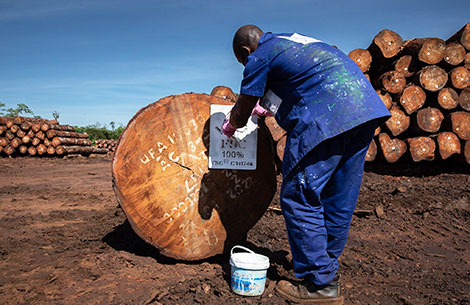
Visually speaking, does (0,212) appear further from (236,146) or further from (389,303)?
(389,303)

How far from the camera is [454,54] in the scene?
19.2ft

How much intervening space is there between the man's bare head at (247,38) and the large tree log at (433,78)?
4.46 m

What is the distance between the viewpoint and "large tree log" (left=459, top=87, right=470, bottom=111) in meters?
5.79

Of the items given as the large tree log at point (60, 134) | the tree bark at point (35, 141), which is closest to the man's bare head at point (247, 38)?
the large tree log at point (60, 134)

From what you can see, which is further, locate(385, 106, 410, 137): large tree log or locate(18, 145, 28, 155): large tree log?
locate(18, 145, 28, 155): large tree log

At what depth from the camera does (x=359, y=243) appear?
3650 mm

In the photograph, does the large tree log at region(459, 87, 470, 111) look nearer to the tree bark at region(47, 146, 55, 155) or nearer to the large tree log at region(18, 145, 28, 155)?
the tree bark at region(47, 146, 55, 155)

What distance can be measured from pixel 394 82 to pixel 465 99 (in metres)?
1.18

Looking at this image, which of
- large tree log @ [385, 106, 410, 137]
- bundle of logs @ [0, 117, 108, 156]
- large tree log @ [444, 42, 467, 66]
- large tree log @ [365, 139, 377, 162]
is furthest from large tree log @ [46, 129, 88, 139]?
large tree log @ [444, 42, 467, 66]

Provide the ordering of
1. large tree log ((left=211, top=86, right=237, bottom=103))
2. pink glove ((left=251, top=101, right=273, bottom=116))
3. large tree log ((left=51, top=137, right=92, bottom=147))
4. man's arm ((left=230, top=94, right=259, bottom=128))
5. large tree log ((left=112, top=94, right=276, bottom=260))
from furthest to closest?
large tree log ((left=51, top=137, right=92, bottom=147)), large tree log ((left=211, top=86, right=237, bottom=103)), pink glove ((left=251, top=101, right=273, bottom=116)), large tree log ((left=112, top=94, right=276, bottom=260)), man's arm ((left=230, top=94, right=259, bottom=128))

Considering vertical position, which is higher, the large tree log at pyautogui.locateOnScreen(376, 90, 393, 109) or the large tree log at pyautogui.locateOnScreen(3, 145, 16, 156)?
the large tree log at pyautogui.locateOnScreen(376, 90, 393, 109)

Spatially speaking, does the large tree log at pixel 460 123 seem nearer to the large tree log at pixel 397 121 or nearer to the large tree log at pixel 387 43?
the large tree log at pixel 397 121

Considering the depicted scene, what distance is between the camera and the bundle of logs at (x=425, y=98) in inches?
228

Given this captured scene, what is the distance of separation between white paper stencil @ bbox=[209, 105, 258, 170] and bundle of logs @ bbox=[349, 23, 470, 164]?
12.4 ft
